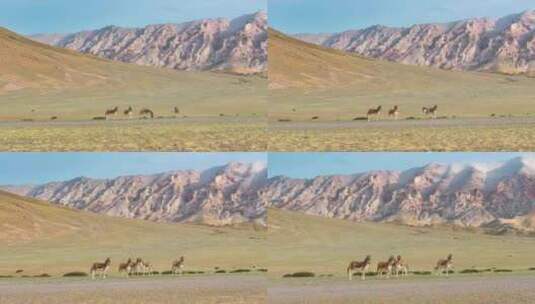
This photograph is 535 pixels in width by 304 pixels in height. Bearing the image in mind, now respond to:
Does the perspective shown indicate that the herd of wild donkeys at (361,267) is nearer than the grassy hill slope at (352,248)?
Yes

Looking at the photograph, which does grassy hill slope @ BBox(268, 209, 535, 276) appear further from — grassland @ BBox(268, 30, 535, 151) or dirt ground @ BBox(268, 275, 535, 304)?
dirt ground @ BBox(268, 275, 535, 304)

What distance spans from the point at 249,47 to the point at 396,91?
4974 centimetres

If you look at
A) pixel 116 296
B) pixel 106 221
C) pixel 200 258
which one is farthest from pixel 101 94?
pixel 116 296

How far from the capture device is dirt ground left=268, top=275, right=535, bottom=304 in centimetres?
3953

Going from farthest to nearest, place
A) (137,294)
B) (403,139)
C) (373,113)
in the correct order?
(373,113) → (403,139) → (137,294)

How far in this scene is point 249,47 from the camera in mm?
147000

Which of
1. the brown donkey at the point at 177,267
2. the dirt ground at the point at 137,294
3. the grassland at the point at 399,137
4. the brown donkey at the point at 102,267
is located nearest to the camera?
the dirt ground at the point at 137,294

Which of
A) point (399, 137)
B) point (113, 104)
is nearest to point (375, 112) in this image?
point (399, 137)

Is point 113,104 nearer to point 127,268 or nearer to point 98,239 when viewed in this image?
point 127,268

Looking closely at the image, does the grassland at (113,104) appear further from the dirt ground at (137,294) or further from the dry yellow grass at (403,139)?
the dirt ground at (137,294)

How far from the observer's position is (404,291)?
44094mm

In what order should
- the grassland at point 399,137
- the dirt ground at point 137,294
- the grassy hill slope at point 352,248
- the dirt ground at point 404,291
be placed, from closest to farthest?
the dirt ground at point 404,291 < the dirt ground at point 137,294 < the grassland at point 399,137 < the grassy hill slope at point 352,248

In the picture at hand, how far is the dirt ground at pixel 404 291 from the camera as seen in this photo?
3953 cm

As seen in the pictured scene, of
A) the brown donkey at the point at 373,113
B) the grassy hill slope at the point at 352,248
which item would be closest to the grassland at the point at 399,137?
the brown donkey at the point at 373,113
